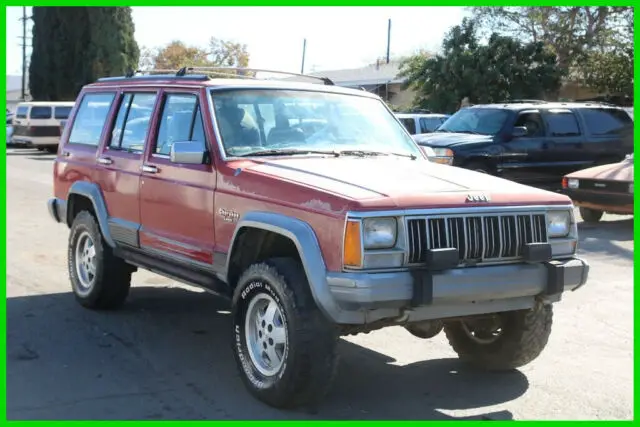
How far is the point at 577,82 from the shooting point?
34.0m

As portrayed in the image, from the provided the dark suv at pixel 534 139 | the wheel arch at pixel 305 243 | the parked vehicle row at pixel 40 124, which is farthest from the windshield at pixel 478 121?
the parked vehicle row at pixel 40 124

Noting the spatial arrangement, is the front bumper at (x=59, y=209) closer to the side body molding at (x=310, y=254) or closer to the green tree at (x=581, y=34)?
the side body molding at (x=310, y=254)

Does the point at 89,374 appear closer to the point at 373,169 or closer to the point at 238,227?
the point at 238,227

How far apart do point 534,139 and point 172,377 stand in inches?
455

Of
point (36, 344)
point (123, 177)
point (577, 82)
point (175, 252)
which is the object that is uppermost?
point (577, 82)

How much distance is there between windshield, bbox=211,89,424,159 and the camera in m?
5.93

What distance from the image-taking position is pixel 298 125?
612 cm

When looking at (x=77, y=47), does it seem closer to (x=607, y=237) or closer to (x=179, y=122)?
(x=607, y=237)

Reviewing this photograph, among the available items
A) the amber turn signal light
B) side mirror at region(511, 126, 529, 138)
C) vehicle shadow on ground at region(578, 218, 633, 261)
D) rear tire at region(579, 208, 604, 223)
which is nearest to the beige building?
side mirror at region(511, 126, 529, 138)

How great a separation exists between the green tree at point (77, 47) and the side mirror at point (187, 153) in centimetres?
4120

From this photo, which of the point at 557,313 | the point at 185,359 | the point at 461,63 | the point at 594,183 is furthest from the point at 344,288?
the point at 461,63

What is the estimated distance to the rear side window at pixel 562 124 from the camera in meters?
16.0

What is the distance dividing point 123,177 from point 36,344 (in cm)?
148

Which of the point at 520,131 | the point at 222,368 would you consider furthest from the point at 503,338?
the point at 520,131
